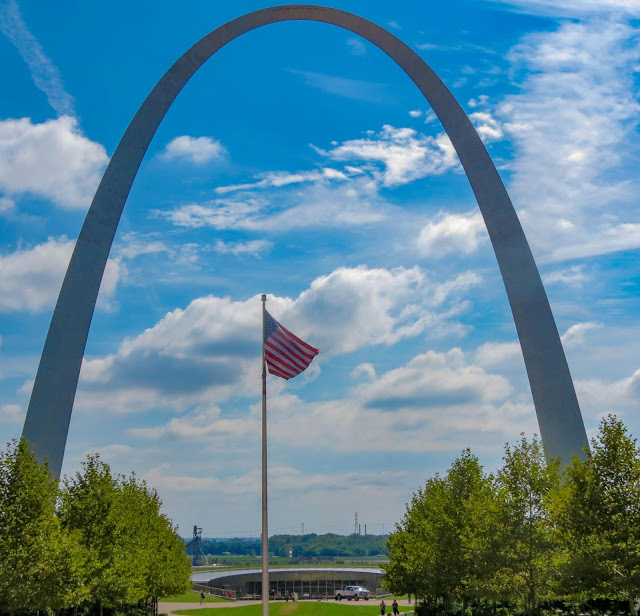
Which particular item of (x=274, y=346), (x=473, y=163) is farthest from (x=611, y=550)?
(x=473, y=163)

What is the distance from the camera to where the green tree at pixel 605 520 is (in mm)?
21203

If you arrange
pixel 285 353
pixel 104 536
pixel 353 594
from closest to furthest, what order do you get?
pixel 285 353, pixel 104 536, pixel 353 594

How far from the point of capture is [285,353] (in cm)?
2302

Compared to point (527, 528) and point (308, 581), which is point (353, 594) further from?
point (527, 528)

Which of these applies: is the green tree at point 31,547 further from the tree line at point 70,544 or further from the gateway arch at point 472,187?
the gateway arch at point 472,187

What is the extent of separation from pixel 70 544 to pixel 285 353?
1023 cm

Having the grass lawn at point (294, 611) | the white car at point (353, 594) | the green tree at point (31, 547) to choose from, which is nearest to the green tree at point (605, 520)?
the green tree at point (31, 547)

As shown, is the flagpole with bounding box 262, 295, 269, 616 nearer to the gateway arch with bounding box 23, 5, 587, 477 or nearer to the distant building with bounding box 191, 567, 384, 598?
the gateway arch with bounding box 23, 5, 587, 477

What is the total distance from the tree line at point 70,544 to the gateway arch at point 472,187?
382 centimetres

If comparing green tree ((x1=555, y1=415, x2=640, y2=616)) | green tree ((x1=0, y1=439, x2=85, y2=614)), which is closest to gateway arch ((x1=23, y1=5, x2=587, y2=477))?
green tree ((x1=0, y1=439, x2=85, y2=614))

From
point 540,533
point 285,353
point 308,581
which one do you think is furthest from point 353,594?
point 285,353

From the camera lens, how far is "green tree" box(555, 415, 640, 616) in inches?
835

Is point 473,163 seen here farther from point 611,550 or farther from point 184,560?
point 184,560

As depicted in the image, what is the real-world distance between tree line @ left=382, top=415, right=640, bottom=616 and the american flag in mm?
9058
